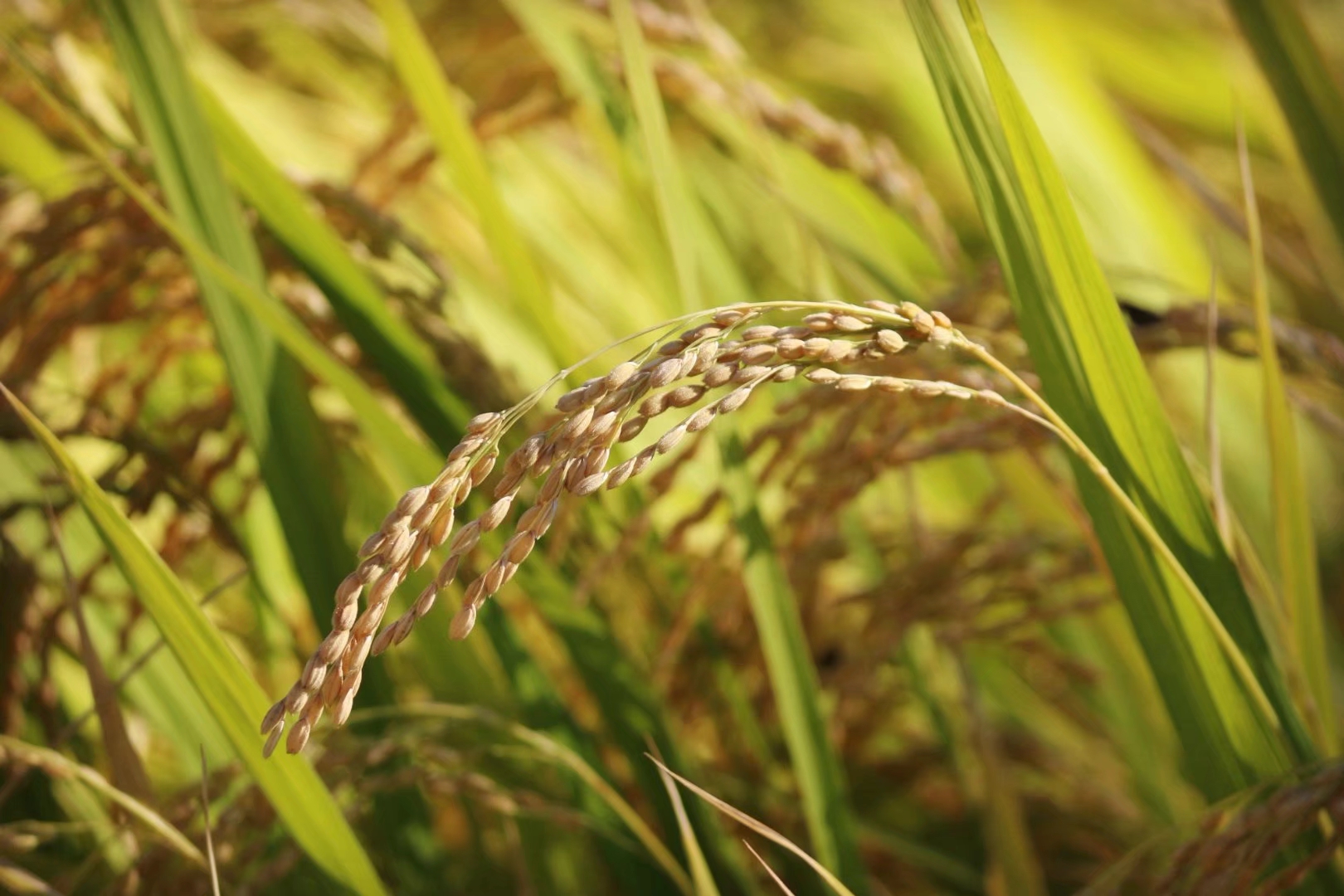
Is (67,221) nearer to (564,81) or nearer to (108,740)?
(108,740)

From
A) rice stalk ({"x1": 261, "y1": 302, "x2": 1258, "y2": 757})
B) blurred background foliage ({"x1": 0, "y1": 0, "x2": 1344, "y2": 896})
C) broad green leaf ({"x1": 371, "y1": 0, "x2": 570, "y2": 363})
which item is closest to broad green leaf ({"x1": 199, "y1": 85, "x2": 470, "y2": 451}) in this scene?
blurred background foliage ({"x1": 0, "y1": 0, "x2": 1344, "y2": 896})

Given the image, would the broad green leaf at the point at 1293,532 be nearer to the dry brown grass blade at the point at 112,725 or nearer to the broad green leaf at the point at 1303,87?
the broad green leaf at the point at 1303,87

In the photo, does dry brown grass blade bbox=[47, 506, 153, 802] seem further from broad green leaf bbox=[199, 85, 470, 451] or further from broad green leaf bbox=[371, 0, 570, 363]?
broad green leaf bbox=[371, 0, 570, 363]

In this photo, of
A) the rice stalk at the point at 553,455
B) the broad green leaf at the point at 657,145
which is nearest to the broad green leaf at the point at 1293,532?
the rice stalk at the point at 553,455

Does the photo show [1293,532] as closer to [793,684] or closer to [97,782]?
[793,684]

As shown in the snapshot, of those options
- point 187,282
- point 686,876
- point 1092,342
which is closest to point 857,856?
point 686,876

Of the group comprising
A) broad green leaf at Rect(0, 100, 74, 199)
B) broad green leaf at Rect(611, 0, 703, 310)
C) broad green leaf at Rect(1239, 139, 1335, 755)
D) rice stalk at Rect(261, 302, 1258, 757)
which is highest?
broad green leaf at Rect(0, 100, 74, 199)

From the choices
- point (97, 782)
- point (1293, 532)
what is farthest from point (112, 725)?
point (1293, 532)
